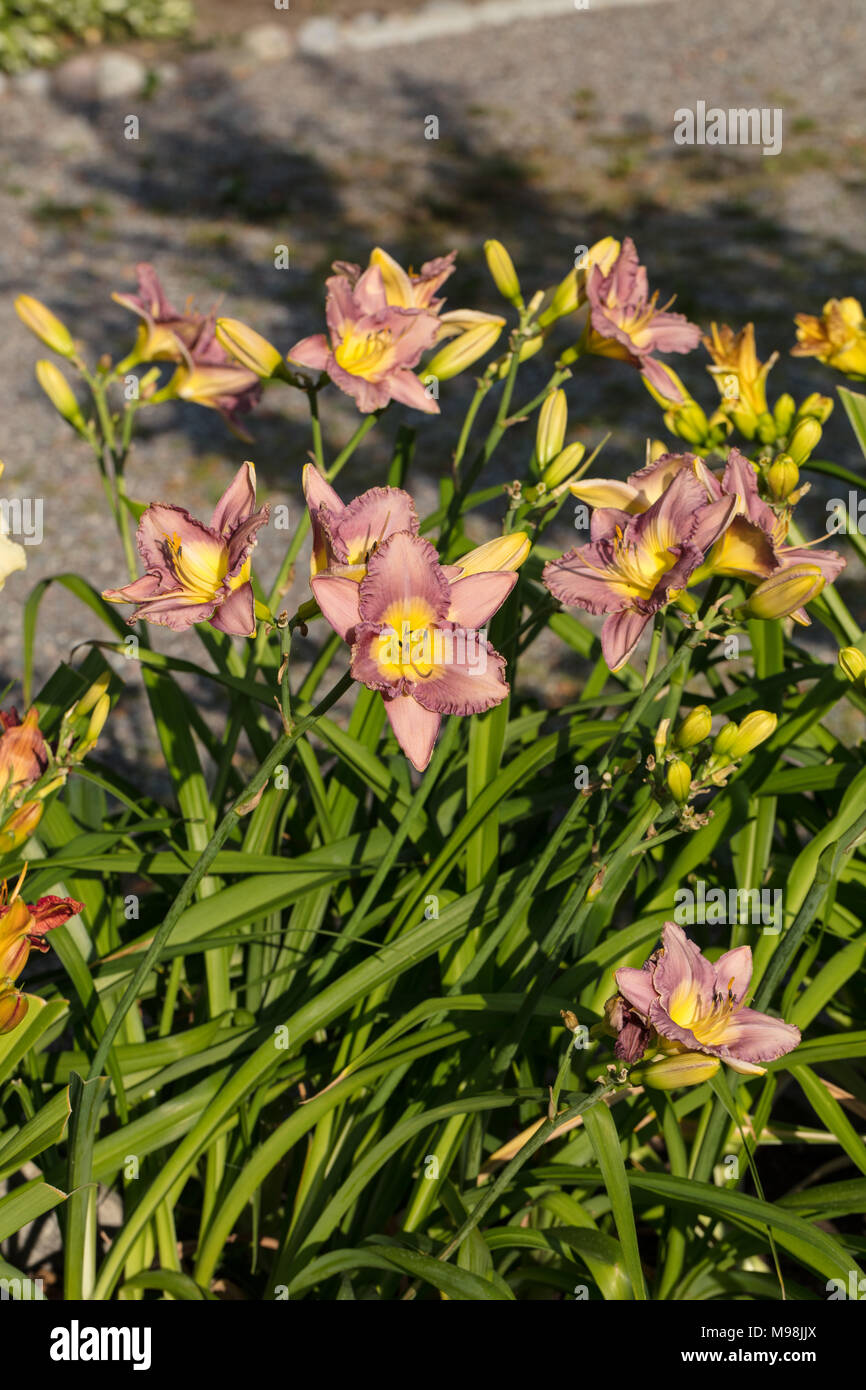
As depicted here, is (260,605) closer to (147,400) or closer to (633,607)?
(633,607)

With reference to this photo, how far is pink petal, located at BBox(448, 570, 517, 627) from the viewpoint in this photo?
1173mm

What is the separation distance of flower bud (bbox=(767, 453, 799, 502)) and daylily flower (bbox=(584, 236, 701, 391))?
273mm

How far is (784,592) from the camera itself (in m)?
1.22

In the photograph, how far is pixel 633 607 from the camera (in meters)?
1.29

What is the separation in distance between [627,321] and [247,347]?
529 millimetres

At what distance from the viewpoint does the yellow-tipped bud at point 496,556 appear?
Result: 47.1 inches

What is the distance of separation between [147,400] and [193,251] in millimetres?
4160

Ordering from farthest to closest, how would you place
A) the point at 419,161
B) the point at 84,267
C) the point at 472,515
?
the point at 419,161 < the point at 84,267 < the point at 472,515

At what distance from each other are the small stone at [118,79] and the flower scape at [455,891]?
5986 millimetres

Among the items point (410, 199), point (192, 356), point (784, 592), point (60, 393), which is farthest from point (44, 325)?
point (410, 199)

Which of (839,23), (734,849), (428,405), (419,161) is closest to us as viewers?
(428,405)

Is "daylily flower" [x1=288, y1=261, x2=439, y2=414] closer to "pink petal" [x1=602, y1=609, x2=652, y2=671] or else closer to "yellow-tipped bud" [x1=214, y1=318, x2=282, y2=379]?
"yellow-tipped bud" [x1=214, y1=318, x2=282, y2=379]

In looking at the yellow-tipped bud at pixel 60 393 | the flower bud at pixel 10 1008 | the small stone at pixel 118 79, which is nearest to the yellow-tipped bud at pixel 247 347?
the yellow-tipped bud at pixel 60 393
